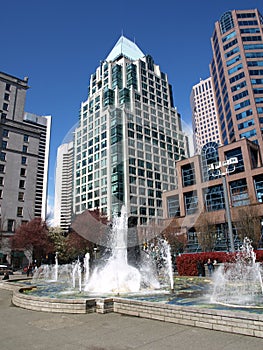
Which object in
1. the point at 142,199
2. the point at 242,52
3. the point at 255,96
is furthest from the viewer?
the point at 242,52

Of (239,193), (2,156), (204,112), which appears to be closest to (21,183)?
(2,156)

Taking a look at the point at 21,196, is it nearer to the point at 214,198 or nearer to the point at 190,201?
the point at 190,201

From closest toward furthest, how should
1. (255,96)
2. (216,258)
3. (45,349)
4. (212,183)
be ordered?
(45,349)
(216,258)
(212,183)
(255,96)

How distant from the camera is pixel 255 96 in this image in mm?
66062

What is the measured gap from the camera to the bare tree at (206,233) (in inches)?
1491

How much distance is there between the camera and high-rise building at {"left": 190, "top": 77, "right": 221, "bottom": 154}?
159250mm

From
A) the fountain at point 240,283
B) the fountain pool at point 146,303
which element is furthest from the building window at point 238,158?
the fountain pool at point 146,303

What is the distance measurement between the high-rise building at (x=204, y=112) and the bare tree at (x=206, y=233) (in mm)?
121092

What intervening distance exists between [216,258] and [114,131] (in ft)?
42.5

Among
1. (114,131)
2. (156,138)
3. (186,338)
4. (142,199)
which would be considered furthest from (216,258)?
(186,338)

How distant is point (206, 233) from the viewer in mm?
38531

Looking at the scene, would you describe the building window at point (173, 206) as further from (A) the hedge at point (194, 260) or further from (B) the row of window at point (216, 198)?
(A) the hedge at point (194, 260)

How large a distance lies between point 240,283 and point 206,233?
84.6 ft

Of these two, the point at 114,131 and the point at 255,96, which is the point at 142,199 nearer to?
the point at 114,131
